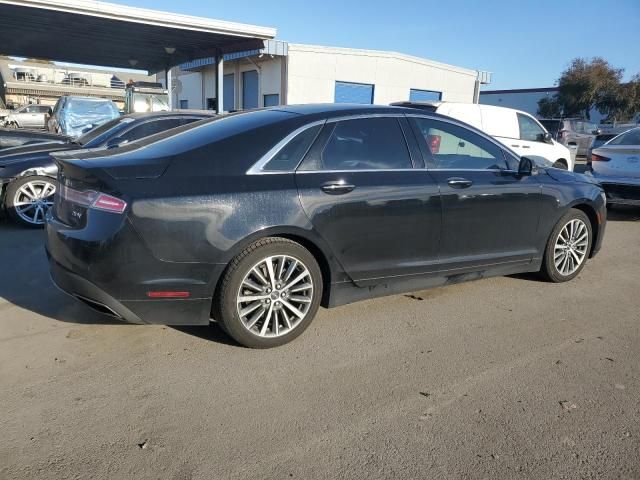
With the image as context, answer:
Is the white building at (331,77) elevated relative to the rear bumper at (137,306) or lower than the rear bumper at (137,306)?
elevated

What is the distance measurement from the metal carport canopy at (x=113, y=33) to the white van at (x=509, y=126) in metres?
8.03

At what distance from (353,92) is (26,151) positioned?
776 inches

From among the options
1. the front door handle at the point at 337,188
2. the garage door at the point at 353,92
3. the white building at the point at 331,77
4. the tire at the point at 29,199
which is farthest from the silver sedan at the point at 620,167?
the garage door at the point at 353,92

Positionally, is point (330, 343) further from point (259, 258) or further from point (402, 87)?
point (402, 87)

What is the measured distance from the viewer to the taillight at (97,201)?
313cm

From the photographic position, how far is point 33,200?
683 centimetres

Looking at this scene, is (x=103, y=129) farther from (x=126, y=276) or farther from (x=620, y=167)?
(x=620, y=167)

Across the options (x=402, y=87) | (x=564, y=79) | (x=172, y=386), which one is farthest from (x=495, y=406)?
(x=564, y=79)

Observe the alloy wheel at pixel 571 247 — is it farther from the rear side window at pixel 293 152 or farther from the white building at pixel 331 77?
the white building at pixel 331 77

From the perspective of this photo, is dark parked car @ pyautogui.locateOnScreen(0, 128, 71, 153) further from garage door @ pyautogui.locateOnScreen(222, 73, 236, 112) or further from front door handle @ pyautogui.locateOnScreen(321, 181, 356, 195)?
garage door @ pyautogui.locateOnScreen(222, 73, 236, 112)

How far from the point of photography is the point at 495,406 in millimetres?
3014

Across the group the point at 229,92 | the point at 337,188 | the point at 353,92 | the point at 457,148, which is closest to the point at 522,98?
the point at 353,92

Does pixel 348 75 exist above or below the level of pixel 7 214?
above

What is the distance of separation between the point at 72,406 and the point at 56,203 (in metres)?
1.49
